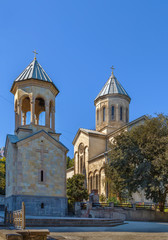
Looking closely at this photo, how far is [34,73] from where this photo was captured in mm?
21188

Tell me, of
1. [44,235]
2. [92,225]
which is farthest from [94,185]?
[44,235]

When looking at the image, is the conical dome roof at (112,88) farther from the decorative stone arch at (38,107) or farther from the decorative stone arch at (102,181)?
the decorative stone arch at (38,107)

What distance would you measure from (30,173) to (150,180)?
8.13 meters

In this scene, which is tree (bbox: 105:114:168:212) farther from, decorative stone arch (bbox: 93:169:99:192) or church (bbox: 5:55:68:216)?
decorative stone arch (bbox: 93:169:99:192)

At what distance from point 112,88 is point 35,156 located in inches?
827

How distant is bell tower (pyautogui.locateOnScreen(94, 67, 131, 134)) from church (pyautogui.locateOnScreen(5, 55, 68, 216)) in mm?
15656

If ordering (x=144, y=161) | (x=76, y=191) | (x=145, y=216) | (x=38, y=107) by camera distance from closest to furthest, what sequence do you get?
(x=145, y=216) < (x=144, y=161) < (x=38, y=107) < (x=76, y=191)

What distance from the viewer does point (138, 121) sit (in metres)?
32.0

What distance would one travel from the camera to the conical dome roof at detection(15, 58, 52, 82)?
21.0 metres

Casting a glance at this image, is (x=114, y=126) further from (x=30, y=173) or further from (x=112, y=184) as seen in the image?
(x=30, y=173)

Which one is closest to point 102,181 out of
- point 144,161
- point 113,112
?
point 113,112

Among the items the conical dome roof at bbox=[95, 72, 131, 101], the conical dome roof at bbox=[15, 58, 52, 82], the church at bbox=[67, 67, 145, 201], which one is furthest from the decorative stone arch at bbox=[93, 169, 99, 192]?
the conical dome roof at bbox=[15, 58, 52, 82]

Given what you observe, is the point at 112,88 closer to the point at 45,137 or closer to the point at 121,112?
the point at 121,112

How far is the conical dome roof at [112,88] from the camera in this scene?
123 feet
